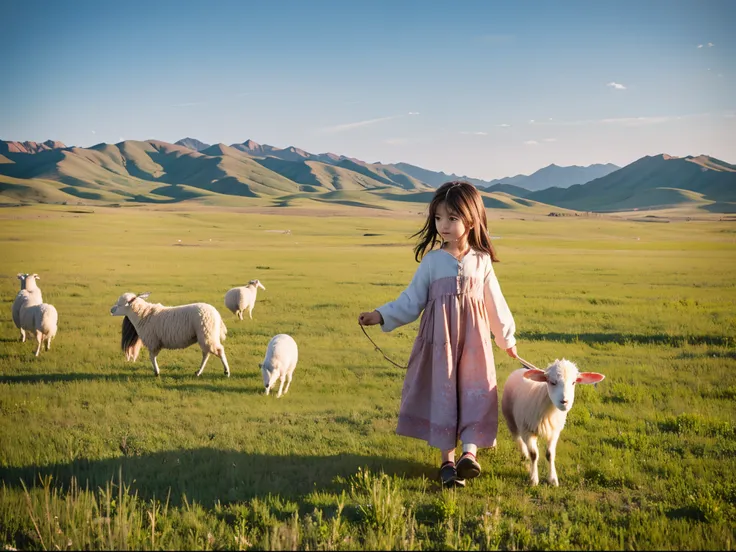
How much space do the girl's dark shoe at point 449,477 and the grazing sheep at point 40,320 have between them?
9424 millimetres

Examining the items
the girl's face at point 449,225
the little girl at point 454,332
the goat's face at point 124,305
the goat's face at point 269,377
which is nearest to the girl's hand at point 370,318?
the little girl at point 454,332

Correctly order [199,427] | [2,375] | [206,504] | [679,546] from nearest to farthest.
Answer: [679,546] → [206,504] → [199,427] → [2,375]

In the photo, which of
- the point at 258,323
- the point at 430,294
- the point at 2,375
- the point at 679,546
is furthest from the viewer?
the point at 258,323

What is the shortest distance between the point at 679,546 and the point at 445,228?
3.37 m

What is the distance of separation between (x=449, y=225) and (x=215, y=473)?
373 cm

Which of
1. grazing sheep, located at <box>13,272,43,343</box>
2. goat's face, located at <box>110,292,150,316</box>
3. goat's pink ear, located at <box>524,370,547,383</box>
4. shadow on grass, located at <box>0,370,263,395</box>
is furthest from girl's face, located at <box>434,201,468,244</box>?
grazing sheep, located at <box>13,272,43,343</box>

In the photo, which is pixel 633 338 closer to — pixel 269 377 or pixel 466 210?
pixel 269 377

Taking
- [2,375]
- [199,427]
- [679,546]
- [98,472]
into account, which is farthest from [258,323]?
[679,546]

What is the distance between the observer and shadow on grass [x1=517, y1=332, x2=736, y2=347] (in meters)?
11.9

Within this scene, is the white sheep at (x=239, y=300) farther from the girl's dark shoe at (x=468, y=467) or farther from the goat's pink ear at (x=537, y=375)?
the goat's pink ear at (x=537, y=375)

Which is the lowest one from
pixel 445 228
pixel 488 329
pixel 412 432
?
pixel 412 432

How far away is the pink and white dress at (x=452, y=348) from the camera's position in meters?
4.86

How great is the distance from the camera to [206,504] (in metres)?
4.52

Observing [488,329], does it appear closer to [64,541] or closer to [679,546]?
[679,546]
